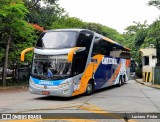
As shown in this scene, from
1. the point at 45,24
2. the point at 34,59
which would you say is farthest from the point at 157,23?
the point at 34,59

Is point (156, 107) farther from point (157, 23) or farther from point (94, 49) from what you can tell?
point (157, 23)

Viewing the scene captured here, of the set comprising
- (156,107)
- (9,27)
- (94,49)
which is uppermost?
(9,27)

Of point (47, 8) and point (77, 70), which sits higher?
point (47, 8)

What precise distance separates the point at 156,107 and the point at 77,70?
191 inches

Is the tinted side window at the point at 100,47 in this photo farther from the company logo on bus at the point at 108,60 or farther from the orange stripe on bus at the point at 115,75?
the orange stripe on bus at the point at 115,75

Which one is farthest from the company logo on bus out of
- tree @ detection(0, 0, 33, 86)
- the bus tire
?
tree @ detection(0, 0, 33, 86)

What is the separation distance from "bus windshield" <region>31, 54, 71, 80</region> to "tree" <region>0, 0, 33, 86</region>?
8396mm

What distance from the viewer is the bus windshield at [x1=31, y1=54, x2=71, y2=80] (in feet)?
51.6

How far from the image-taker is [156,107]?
1349cm

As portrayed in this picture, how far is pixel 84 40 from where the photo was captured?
17406 mm

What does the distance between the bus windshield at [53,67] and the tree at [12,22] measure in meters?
8.40

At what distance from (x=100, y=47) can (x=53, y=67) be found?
520cm

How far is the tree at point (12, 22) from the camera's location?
23.7 meters

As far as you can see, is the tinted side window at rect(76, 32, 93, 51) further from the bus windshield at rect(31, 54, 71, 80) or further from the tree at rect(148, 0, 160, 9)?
the tree at rect(148, 0, 160, 9)
